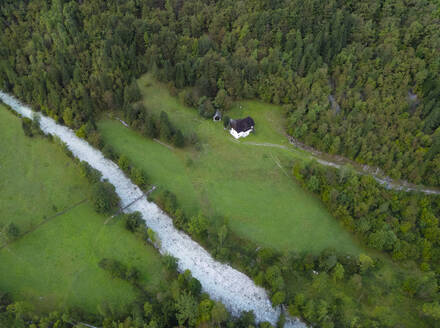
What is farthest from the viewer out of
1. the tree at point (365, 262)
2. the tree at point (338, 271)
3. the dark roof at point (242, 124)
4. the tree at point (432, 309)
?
the dark roof at point (242, 124)

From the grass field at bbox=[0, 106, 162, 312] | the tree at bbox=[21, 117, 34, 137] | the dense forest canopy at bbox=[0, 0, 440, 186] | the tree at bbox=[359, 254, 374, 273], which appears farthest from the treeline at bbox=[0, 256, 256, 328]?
the dense forest canopy at bbox=[0, 0, 440, 186]

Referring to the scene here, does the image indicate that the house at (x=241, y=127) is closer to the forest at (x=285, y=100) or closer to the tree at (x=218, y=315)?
the forest at (x=285, y=100)

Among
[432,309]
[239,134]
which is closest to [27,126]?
[239,134]

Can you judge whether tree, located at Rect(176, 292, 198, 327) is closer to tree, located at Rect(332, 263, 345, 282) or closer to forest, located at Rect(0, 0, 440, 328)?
forest, located at Rect(0, 0, 440, 328)

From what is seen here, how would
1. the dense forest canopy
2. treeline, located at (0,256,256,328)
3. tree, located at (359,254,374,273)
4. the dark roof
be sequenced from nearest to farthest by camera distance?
treeline, located at (0,256,256,328) → tree, located at (359,254,374,273) → the dense forest canopy → the dark roof

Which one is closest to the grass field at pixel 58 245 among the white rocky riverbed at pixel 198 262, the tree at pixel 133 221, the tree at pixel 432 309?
the tree at pixel 133 221
